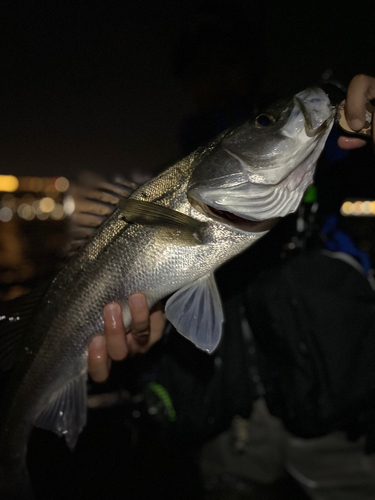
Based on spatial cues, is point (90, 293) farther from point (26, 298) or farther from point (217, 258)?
point (217, 258)

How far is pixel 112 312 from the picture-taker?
2.12 metres

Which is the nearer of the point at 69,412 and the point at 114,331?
the point at 114,331

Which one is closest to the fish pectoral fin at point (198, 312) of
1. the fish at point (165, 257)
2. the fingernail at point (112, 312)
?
the fish at point (165, 257)

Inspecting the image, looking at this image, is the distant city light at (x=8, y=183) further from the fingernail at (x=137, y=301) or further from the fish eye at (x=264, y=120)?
the fish eye at (x=264, y=120)

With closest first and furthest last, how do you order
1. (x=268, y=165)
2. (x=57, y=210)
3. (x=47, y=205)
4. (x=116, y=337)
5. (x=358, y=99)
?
1. (x=358, y=99)
2. (x=268, y=165)
3. (x=116, y=337)
4. (x=57, y=210)
5. (x=47, y=205)

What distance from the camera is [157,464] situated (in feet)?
13.7

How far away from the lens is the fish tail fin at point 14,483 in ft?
7.65

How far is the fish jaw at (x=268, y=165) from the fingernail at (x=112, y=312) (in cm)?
81

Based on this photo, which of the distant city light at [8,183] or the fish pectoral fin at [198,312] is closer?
the fish pectoral fin at [198,312]

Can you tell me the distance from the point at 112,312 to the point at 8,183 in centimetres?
12550

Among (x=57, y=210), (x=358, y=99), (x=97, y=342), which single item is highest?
(x=57, y=210)

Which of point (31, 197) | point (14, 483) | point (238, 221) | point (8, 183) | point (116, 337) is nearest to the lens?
point (238, 221)

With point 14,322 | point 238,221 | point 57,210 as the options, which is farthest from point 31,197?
point 238,221

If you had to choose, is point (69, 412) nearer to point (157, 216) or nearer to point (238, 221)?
point (157, 216)
